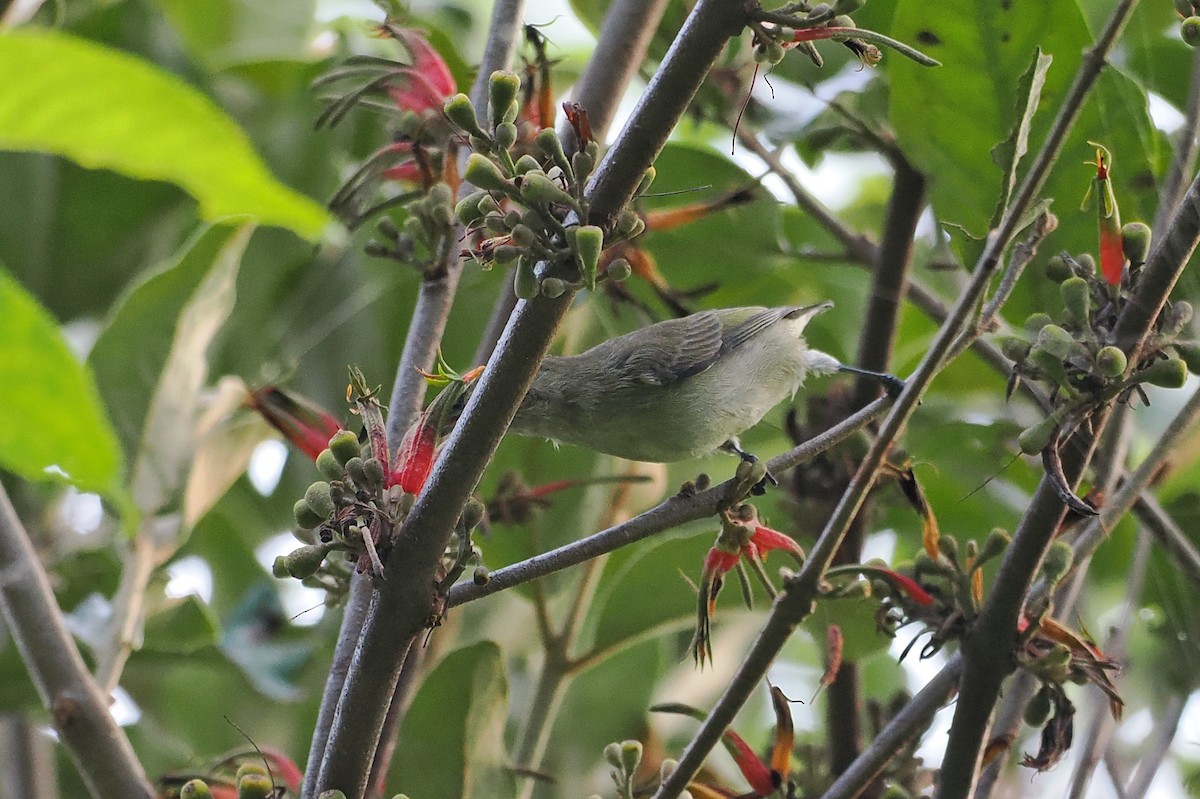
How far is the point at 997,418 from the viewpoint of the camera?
2.76 meters

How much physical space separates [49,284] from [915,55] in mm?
2564

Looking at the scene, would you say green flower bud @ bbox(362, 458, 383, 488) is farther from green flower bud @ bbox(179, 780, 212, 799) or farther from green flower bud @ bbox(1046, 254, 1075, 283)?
green flower bud @ bbox(1046, 254, 1075, 283)

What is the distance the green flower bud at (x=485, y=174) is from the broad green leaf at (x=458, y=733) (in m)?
0.90

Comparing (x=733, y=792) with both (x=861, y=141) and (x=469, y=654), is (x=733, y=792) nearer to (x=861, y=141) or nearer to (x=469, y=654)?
(x=469, y=654)

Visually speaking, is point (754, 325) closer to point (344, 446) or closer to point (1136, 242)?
point (1136, 242)

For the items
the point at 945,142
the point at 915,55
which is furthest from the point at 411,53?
the point at 915,55

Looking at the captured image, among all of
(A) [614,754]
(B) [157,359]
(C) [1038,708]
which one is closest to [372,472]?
(A) [614,754]

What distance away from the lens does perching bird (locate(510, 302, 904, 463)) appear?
96.6 inches

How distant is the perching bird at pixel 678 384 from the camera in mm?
2453

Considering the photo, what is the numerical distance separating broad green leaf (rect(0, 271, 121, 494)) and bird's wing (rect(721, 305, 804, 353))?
2232 millimetres

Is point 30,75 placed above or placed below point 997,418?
above

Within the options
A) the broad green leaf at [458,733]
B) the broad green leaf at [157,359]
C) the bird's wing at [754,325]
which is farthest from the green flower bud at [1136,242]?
the broad green leaf at [157,359]

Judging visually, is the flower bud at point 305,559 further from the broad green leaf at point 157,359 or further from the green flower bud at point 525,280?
the broad green leaf at point 157,359

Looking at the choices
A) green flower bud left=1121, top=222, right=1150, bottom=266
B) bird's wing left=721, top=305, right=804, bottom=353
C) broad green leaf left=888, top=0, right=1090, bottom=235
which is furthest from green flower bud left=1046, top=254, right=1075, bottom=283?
bird's wing left=721, top=305, right=804, bottom=353
